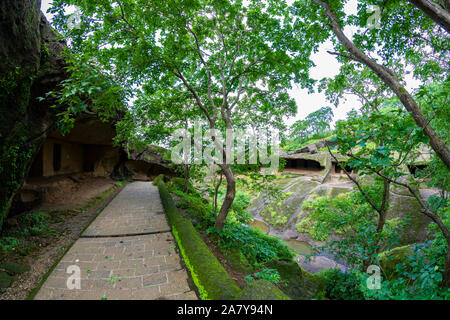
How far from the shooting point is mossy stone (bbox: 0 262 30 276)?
3133mm

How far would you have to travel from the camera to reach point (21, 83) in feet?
11.8

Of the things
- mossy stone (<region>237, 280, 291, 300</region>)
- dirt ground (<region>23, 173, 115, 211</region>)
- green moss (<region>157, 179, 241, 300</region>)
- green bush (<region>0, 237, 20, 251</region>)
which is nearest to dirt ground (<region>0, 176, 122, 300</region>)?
dirt ground (<region>23, 173, 115, 211</region>)

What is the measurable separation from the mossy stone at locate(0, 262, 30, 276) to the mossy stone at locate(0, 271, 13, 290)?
0.09 m

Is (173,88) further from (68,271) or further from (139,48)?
(68,271)

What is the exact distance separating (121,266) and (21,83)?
384 centimetres

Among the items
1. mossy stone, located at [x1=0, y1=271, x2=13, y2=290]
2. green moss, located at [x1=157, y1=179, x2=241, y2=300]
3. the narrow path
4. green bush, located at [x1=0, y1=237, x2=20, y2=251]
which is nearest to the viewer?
green moss, located at [x1=157, y1=179, x2=241, y2=300]

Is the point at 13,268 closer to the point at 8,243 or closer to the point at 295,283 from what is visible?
the point at 8,243

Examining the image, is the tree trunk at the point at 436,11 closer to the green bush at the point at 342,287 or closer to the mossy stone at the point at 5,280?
the green bush at the point at 342,287

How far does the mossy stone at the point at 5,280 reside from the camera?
2.83m

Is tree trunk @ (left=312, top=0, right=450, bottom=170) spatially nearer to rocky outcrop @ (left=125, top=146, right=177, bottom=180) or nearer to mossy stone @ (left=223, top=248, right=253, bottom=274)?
mossy stone @ (left=223, top=248, right=253, bottom=274)

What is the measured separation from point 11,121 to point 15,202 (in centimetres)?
299

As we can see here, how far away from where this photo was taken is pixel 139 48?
435 centimetres

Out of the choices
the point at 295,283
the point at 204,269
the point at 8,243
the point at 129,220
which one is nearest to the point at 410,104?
the point at 204,269
